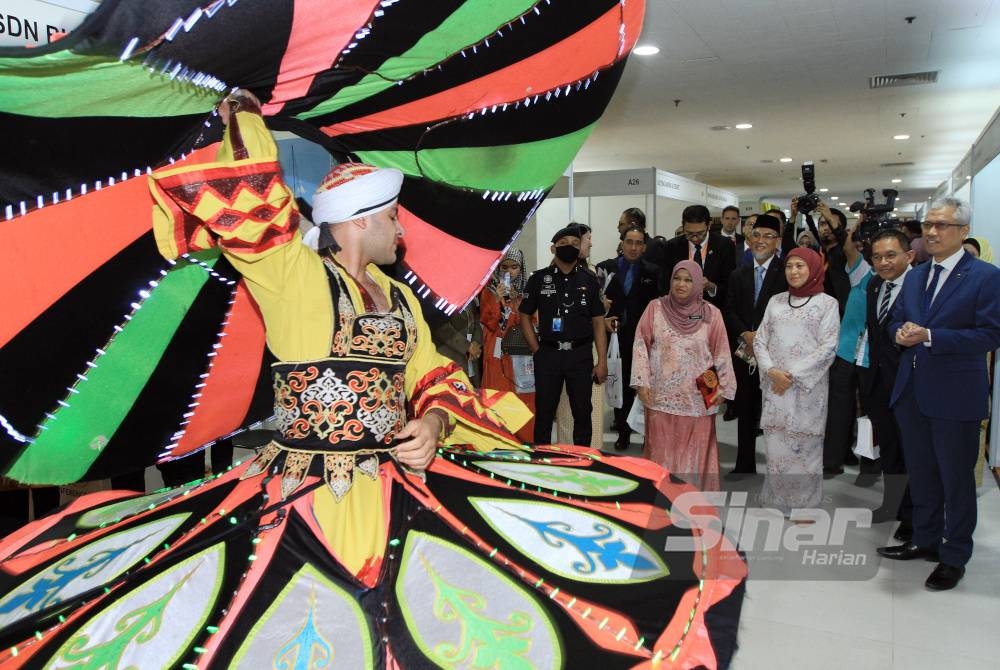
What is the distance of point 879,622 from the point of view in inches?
119

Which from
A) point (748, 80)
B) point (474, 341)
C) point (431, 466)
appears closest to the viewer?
point (431, 466)

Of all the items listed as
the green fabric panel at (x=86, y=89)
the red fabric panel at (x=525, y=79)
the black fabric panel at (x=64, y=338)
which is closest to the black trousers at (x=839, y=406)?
the red fabric panel at (x=525, y=79)

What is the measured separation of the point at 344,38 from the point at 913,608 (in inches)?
116

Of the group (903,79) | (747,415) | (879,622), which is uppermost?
(903,79)

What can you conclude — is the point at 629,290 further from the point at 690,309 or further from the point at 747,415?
the point at 690,309

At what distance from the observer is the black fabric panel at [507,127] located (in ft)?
7.04

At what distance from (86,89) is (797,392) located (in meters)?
3.52

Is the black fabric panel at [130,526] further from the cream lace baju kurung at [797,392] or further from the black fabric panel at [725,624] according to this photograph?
the cream lace baju kurung at [797,392]

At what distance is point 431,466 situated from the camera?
189 centimetres

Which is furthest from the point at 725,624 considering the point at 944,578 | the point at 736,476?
the point at 736,476

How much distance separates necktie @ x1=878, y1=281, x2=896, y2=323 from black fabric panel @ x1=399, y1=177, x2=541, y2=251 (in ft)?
7.25

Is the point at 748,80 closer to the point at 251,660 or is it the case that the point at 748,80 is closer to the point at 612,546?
the point at 612,546

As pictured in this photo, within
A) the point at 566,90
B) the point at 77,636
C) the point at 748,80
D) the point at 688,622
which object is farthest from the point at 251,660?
the point at 748,80

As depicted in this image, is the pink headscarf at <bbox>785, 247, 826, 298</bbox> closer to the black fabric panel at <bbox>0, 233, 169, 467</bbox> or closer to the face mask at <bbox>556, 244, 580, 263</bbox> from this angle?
the face mask at <bbox>556, 244, 580, 263</bbox>
